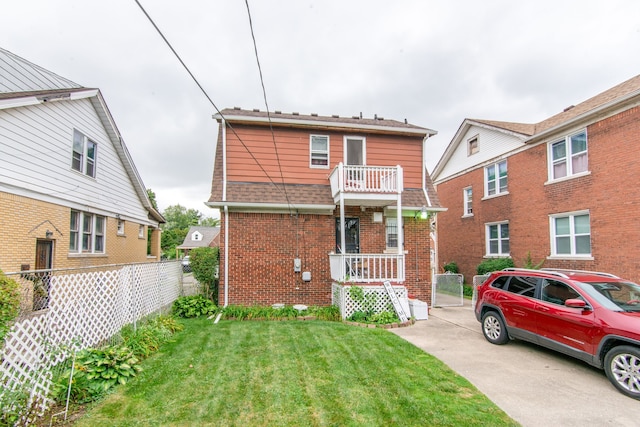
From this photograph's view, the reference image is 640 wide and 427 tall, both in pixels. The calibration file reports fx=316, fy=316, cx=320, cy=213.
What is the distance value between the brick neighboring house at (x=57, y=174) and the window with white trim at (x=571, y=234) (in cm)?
1683

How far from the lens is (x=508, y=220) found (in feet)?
45.9

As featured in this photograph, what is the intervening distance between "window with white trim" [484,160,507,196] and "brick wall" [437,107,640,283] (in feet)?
1.11

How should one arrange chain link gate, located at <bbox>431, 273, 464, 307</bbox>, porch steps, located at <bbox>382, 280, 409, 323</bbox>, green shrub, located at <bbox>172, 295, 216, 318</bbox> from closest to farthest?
porch steps, located at <bbox>382, 280, 409, 323</bbox>, green shrub, located at <bbox>172, 295, 216, 318</bbox>, chain link gate, located at <bbox>431, 273, 464, 307</bbox>

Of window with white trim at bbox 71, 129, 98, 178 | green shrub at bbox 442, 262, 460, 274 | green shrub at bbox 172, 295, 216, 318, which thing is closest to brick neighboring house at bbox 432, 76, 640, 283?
green shrub at bbox 442, 262, 460, 274

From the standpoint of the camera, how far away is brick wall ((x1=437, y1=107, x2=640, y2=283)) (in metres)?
9.38

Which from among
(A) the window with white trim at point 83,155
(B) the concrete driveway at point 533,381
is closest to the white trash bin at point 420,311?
(B) the concrete driveway at point 533,381

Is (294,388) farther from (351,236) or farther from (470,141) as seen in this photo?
(470,141)

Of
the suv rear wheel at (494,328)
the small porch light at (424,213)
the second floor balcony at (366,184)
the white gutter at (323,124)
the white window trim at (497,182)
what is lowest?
the suv rear wheel at (494,328)

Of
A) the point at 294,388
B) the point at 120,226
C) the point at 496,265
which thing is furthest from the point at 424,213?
the point at 120,226

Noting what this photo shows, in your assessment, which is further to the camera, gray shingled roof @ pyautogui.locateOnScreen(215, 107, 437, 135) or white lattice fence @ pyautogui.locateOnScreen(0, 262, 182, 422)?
gray shingled roof @ pyautogui.locateOnScreen(215, 107, 437, 135)

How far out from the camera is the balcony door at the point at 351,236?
10.8 metres

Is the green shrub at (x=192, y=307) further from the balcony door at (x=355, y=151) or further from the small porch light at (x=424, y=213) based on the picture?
the small porch light at (x=424, y=213)

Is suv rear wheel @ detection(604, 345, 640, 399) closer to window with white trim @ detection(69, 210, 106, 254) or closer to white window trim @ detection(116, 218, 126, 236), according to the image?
window with white trim @ detection(69, 210, 106, 254)

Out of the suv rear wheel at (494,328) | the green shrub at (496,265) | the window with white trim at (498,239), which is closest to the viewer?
the suv rear wheel at (494,328)
